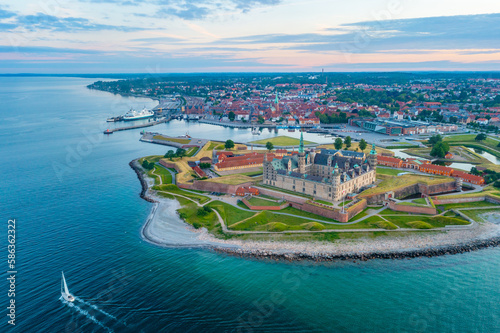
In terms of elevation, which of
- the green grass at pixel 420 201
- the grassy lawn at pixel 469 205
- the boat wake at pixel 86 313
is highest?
the green grass at pixel 420 201

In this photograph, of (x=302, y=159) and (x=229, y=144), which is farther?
(x=229, y=144)

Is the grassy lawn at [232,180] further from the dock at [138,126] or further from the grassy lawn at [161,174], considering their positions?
the dock at [138,126]

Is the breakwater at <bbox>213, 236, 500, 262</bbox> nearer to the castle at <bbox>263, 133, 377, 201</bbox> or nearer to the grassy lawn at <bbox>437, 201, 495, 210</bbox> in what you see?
the grassy lawn at <bbox>437, 201, 495, 210</bbox>

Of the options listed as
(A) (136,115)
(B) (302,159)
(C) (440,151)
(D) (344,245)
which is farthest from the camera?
(A) (136,115)

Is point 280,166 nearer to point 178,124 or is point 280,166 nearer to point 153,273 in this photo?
point 153,273

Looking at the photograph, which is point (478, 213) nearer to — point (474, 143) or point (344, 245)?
point (344, 245)

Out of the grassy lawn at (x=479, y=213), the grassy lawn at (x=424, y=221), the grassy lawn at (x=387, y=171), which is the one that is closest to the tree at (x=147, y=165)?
the grassy lawn at (x=387, y=171)

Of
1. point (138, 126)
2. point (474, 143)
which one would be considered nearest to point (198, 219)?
point (474, 143)
